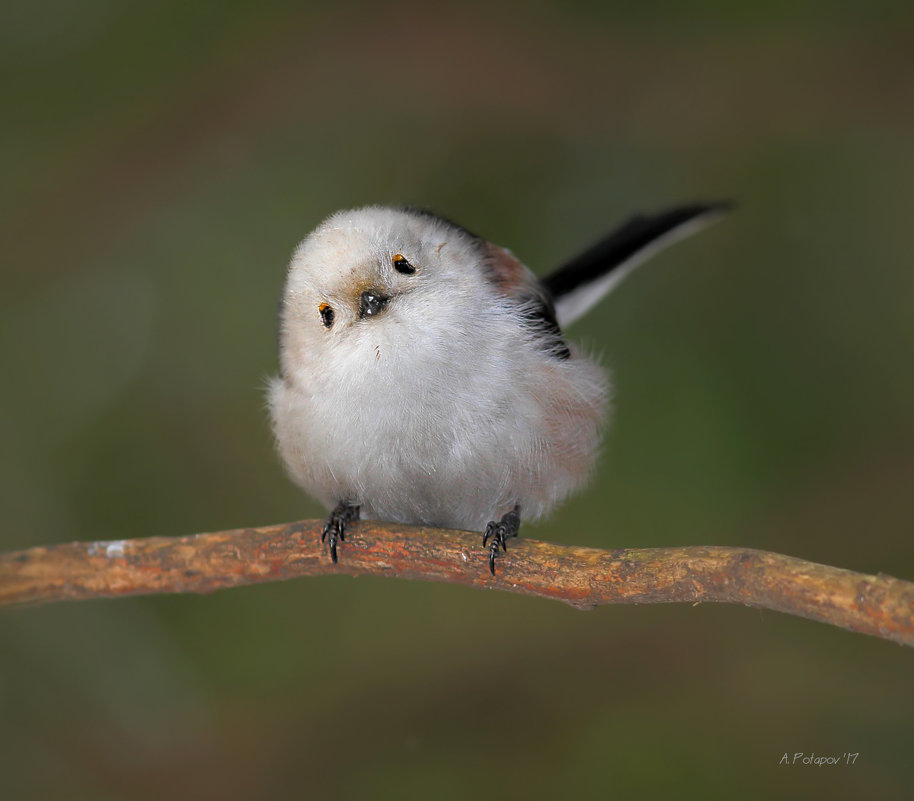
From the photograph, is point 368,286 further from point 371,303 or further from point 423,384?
point 423,384

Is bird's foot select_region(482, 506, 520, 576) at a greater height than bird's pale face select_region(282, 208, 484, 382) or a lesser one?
lesser

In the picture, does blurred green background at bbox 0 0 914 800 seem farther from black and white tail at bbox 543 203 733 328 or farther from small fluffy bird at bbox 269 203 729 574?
small fluffy bird at bbox 269 203 729 574

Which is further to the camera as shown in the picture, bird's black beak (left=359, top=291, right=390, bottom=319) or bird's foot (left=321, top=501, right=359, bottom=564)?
bird's foot (left=321, top=501, right=359, bottom=564)

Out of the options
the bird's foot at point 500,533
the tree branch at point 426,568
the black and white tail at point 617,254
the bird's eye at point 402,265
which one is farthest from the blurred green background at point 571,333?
the bird's eye at point 402,265

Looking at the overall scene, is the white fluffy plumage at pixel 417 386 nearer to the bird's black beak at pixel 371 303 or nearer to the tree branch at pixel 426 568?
the bird's black beak at pixel 371 303

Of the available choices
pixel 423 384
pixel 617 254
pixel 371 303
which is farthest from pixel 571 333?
pixel 371 303

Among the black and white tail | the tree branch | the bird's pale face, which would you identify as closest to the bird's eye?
the bird's pale face
